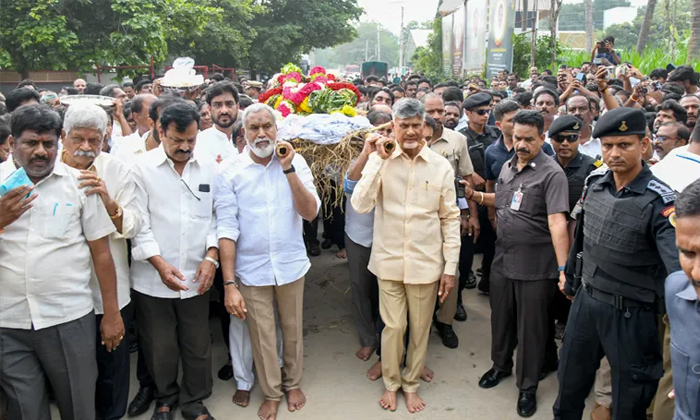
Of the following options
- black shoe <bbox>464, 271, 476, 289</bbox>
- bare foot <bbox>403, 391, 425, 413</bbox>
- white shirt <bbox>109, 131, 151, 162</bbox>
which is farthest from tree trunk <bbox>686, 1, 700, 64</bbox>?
white shirt <bbox>109, 131, 151, 162</bbox>

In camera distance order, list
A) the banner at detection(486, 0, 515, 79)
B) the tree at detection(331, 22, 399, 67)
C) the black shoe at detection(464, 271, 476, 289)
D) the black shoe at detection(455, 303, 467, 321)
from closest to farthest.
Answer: the black shoe at detection(455, 303, 467, 321), the black shoe at detection(464, 271, 476, 289), the banner at detection(486, 0, 515, 79), the tree at detection(331, 22, 399, 67)

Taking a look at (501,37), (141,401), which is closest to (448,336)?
(141,401)

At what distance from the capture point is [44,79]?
14.1m

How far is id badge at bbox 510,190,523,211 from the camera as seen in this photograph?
142 inches

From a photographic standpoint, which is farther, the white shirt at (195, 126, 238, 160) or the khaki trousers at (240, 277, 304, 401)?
the white shirt at (195, 126, 238, 160)

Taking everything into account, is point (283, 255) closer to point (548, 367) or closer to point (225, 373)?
point (225, 373)

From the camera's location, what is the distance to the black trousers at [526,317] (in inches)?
141

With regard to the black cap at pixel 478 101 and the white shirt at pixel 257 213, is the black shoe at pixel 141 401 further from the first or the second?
the black cap at pixel 478 101

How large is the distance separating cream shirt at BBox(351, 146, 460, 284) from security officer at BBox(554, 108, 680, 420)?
0.92m

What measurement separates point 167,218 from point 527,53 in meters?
16.4

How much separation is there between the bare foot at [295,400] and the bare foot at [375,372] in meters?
0.55

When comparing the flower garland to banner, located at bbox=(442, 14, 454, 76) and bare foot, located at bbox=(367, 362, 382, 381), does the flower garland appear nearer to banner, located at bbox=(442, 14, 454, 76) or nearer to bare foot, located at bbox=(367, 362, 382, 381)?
bare foot, located at bbox=(367, 362, 382, 381)

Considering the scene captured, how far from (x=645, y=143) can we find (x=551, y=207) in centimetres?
69

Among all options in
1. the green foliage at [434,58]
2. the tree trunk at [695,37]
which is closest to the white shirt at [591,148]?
the tree trunk at [695,37]
